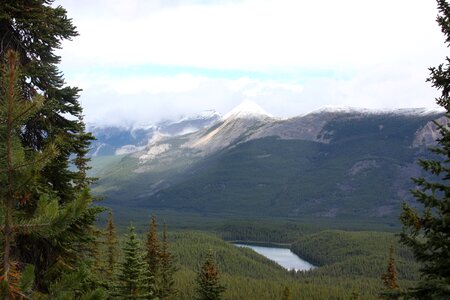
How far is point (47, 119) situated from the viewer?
1900cm

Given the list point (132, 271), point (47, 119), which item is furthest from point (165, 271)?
point (47, 119)

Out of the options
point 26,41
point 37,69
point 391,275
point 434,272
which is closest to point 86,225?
point 37,69

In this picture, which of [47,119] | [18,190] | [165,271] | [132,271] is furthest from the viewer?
[165,271]

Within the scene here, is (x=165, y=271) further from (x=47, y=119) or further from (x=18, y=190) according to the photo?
(x=18, y=190)

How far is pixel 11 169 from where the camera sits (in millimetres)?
8766

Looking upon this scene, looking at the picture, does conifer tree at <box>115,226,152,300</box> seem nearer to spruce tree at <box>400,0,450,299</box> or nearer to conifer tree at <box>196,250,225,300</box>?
conifer tree at <box>196,250,225,300</box>

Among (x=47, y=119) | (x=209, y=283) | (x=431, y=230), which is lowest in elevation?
(x=209, y=283)

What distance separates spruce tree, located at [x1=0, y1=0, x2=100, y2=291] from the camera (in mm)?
17234

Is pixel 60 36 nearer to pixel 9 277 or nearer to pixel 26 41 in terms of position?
pixel 26 41

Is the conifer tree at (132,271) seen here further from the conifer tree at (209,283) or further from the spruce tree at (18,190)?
the spruce tree at (18,190)

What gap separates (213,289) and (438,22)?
1402 inches

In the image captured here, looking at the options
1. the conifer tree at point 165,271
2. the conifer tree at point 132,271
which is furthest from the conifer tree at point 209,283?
the conifer tree at point 132,271

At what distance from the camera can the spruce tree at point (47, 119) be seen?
17.2 m

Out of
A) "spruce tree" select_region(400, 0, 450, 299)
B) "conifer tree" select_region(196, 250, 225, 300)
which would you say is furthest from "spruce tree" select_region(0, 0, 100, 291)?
"conifer tree" select_region(196, 250, 225, 300)
